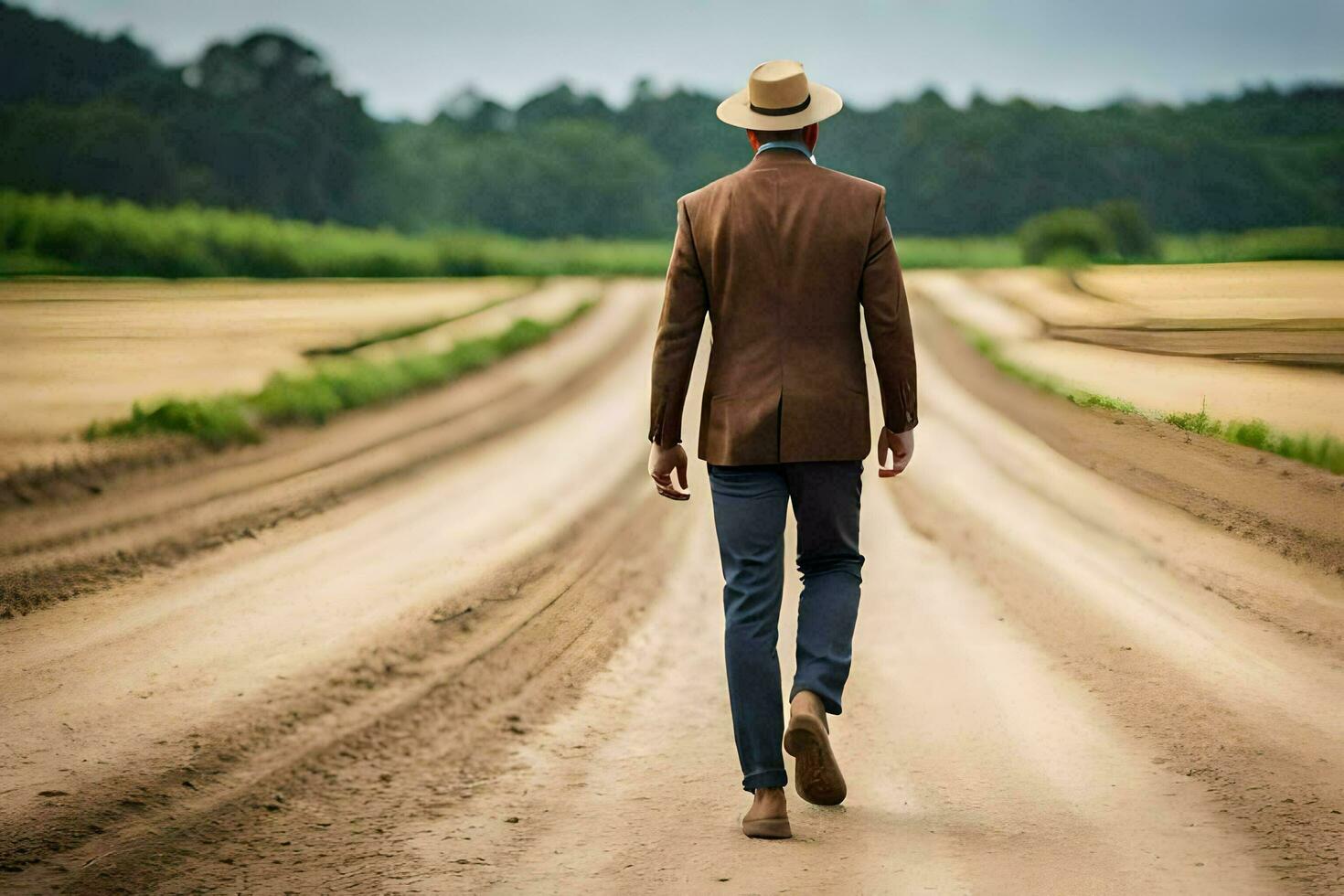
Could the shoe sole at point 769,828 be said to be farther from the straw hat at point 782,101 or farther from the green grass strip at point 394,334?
the green grass strip at point 394,334

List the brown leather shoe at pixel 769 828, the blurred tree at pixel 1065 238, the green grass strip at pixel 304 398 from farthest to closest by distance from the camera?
the blurred tree at pixel 1065 238 → the green grass strip at pixel 304 398 → the brown leather shoe at pixel 769 828

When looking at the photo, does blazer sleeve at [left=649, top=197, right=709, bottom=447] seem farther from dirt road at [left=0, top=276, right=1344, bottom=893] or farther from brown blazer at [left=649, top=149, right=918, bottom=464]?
dirt road at [left=0, top=276, right=1344, bottom=893]

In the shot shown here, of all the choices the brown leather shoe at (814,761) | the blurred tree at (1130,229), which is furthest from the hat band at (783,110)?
the blurred tree at (1130,229)

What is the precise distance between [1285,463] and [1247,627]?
0.69 metres

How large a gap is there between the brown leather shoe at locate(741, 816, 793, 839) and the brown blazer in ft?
3.06

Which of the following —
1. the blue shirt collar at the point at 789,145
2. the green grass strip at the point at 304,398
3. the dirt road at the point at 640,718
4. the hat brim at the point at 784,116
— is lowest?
the dirt road at the point at 640,718

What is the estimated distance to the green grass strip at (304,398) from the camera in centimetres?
909

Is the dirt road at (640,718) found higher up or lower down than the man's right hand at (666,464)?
lower down

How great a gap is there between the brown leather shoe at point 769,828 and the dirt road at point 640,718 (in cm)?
6

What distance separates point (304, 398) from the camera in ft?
35.9

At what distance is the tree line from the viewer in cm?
699

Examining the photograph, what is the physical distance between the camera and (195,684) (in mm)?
4441

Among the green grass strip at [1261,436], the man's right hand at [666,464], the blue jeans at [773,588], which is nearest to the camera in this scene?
the blue jeans at [773,588]

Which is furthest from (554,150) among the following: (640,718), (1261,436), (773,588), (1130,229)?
(773,588)
